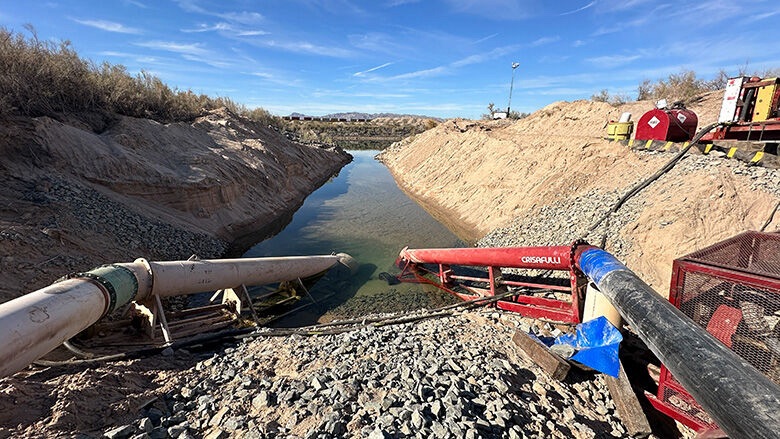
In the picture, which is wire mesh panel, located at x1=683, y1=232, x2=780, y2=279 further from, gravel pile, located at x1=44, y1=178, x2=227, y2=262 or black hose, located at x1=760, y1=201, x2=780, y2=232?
gravel pile, located at x1=44, y1=178, x2=227, y2=262

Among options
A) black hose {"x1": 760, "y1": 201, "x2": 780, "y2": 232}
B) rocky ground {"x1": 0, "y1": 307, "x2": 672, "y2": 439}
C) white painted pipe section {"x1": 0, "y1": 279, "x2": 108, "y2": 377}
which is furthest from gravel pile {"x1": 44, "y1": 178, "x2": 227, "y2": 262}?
black hose {"x1": 760, "y1": 201, "x2": 780, "y2": 232}

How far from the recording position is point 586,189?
41.0 feet

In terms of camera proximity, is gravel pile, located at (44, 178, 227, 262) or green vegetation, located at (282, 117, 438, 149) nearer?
gravel pile, located at (44, 178, 227, 262)

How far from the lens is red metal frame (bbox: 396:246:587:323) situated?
6.32 meters

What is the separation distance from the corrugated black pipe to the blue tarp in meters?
1.90

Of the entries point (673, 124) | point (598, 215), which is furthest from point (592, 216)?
point (673, 124)

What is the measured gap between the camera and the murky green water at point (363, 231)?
13109 millimetres

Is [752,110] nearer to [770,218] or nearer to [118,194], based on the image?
[770,218]

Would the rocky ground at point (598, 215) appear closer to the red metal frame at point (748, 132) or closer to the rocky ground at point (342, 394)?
the red metal frame at point (748, 132)

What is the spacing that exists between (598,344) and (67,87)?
20.1 metres

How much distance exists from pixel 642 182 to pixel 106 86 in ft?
74.1

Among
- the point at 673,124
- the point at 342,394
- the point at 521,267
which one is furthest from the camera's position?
the point at 673,124

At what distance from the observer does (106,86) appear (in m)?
15.6

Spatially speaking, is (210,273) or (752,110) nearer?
(210,273)
